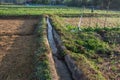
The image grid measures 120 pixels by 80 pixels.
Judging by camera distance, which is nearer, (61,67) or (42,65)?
(42,65)

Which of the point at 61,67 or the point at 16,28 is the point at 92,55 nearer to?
the point at 61,67

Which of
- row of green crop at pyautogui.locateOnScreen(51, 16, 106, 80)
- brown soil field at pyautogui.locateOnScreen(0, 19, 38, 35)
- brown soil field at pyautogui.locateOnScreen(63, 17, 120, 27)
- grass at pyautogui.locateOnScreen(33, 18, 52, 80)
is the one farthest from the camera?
brown soil field at pyautogui.locateOnScreen(63, 17, 120, 27)

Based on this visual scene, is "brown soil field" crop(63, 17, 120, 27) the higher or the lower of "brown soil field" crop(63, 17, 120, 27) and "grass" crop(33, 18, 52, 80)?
the lower

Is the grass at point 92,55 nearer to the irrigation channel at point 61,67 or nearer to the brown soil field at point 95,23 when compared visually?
the irrigation channel at point 61,67

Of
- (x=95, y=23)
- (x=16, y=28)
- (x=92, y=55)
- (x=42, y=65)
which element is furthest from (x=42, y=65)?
(x=95, y=23)

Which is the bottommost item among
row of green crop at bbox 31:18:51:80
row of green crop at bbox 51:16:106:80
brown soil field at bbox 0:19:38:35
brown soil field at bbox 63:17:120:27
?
brown soil field at bbox 63:17:120:27

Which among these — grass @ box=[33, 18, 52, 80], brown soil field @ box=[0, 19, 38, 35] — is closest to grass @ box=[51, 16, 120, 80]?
grass @ box=[33, 18, 52, 80]

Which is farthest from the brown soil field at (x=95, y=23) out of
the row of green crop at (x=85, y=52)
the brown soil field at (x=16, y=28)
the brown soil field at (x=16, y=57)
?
the brown soil field at (x=16, y=57)

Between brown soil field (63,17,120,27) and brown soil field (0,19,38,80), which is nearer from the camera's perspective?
brown soil field (0,19,38,80)

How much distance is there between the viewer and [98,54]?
10812 millimetres

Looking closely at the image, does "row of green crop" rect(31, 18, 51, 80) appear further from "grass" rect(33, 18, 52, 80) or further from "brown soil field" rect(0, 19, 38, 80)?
"brown soil field" rect(0, 19, 38, 80)

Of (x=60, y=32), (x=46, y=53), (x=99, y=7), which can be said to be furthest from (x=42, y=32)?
(x=99, y=7)

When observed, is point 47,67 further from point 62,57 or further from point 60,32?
point 60,32

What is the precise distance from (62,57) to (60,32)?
4.99 metres
